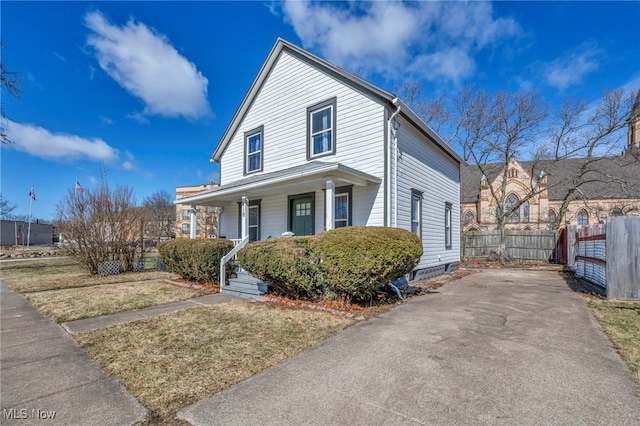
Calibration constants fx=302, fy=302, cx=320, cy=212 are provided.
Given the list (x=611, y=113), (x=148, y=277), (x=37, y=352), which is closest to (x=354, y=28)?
(x=148, y=277)

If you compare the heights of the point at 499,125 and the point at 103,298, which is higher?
the point at 499,125

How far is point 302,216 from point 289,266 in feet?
13.6

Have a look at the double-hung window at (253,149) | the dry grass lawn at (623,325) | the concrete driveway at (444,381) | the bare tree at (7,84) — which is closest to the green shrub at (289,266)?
the concrete driveway at (444,381)

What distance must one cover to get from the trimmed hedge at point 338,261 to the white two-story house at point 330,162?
162 cm

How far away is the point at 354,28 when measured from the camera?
12.9m

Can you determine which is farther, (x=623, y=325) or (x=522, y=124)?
(x=522, y=124)

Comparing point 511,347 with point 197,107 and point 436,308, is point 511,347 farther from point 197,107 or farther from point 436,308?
point 197,107

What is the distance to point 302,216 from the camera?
1052cm

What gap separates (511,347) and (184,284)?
884 centimetres

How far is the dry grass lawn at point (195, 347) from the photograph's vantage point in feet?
9.61

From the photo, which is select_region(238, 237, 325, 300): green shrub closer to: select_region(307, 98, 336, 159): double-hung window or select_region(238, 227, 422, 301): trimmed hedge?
select_region(238, 227, 422, 301): trimmed hedge

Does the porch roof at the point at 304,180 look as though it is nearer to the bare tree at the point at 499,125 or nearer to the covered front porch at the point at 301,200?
the covered front porch at the point at 301,200

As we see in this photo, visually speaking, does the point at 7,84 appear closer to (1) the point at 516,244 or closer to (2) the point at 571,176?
(1) the point at 516,244

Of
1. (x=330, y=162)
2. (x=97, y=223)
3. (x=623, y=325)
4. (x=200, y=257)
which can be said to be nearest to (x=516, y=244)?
(x=623, y=325)
